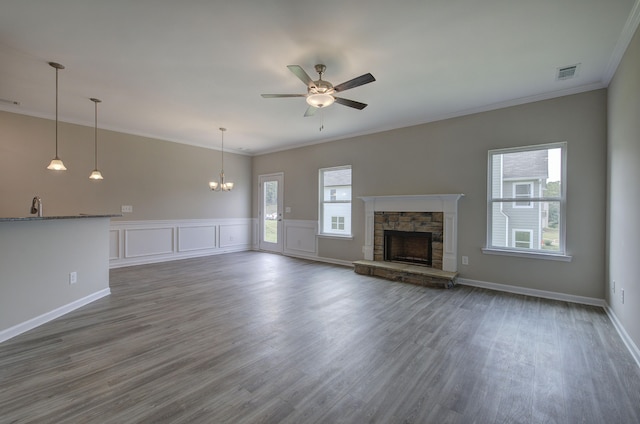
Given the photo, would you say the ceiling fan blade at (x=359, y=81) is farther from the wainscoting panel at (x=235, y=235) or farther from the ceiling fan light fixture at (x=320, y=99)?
the wainscoting panel at (x=235, y=235)

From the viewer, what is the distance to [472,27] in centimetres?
252

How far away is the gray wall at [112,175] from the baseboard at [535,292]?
19.7 feet

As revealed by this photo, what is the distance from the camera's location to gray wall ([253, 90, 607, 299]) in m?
3.69

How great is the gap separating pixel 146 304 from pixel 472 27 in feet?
15.6

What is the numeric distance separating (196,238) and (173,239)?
56cm

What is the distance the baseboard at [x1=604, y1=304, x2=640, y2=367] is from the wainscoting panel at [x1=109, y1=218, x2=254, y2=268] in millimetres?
7482

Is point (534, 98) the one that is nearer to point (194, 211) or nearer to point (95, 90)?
point (95, 90)

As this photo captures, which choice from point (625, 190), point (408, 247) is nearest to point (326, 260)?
point (408, 247)

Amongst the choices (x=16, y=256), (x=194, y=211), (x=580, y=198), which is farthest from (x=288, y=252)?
(x=580, y=198)

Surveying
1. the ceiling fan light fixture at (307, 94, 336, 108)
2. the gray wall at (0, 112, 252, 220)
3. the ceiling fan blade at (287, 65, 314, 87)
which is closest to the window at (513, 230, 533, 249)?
the ceiling fan light fixture at (307, 94, 336, 108)

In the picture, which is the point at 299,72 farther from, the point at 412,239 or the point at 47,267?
the point at 412,239

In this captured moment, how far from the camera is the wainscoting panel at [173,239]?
5.93 meters

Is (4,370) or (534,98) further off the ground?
(534,98)

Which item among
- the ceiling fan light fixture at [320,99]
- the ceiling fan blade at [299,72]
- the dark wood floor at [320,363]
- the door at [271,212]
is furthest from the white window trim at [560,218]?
the door at [271,212]
